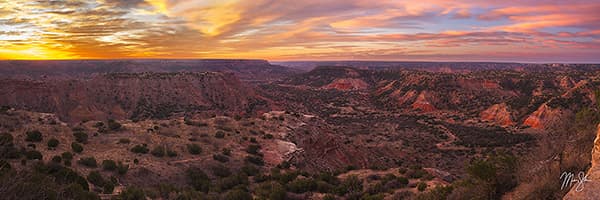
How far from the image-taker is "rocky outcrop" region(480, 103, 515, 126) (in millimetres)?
56125

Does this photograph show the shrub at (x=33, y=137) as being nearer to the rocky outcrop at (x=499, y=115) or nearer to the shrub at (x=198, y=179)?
the shrub at (x=198, y=179)

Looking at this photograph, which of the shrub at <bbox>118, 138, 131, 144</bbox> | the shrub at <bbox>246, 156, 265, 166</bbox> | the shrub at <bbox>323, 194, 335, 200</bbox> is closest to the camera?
the shrub at <bbox>323, 194, 335, 200</bbox>

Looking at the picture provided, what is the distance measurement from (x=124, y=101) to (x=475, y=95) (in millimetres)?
73848

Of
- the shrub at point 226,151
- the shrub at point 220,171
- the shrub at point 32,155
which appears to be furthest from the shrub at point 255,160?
the shrub at point 32,155

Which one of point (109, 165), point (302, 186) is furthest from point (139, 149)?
point (302, 186)

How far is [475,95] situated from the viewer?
261 feet

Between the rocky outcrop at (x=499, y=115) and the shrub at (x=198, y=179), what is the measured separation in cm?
5201

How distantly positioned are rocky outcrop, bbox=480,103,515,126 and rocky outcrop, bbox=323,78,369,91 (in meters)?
66.6

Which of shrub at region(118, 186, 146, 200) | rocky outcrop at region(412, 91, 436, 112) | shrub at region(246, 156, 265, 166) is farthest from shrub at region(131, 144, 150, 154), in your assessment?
rocky outcrop at region(412, 91, 436, 112)

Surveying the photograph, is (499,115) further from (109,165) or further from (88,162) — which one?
(88,162)

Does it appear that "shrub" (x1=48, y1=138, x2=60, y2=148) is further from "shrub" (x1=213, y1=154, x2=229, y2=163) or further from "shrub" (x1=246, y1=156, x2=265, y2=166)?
"shrub" (x1=246, y1=156, x2=265, y2=166)

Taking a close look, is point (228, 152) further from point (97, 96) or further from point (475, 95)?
point (475, 95)

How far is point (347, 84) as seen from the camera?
130500 millimetres

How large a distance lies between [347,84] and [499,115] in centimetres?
7368
